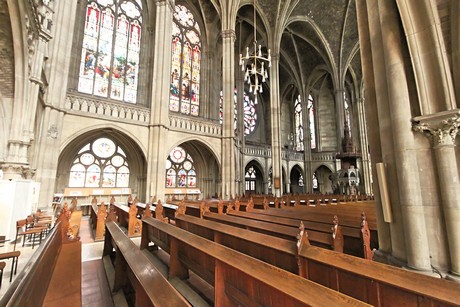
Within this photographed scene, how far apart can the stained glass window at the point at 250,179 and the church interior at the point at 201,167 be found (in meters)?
2.54

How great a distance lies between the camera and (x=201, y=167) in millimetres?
14445

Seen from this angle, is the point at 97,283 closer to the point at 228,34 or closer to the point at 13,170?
the point at 13,170

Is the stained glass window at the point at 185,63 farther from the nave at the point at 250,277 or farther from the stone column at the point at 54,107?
the nave at the point at 250,277

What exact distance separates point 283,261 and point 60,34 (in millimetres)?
10446

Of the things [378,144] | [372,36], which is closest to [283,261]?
[378,144]

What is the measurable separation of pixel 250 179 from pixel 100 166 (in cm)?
1235

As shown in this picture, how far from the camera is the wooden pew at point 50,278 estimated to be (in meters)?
0.82

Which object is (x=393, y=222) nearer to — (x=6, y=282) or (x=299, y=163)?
(x=6, y=282)

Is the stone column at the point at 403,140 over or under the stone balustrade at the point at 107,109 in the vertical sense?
under

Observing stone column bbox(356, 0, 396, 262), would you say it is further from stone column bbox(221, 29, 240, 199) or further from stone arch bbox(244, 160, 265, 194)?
stone arch bbox(244, 160, 265, 194)

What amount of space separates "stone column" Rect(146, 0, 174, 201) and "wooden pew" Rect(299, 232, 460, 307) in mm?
9047

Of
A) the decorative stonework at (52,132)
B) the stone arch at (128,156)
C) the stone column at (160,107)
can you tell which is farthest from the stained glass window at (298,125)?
the decorative stonework at (52,132)

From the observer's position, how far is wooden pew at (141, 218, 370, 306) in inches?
43.3

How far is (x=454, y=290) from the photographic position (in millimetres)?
1113
